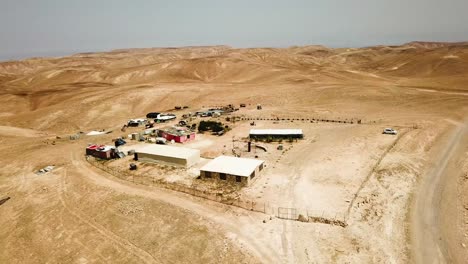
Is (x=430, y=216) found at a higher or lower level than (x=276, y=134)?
lower

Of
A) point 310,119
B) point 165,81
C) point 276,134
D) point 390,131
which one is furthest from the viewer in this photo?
point 165,81

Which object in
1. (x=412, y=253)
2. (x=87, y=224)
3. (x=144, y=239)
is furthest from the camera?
(x=87, y=224)

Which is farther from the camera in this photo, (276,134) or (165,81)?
(165,81)

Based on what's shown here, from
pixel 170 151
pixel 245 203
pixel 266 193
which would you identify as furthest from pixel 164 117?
pixel 245 203

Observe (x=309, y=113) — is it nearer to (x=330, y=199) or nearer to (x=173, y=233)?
(x=330, y=199)

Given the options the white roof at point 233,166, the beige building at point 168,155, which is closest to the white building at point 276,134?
the beige building at point 168,155

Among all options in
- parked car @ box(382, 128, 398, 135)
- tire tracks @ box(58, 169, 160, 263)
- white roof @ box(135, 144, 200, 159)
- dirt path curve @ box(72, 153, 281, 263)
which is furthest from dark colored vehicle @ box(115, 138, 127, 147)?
parked car @ box(382, 128, 398, 135)

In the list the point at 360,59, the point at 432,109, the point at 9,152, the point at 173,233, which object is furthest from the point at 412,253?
the point at 360,59

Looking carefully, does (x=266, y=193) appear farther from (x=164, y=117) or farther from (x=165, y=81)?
(x=165, y=81)
